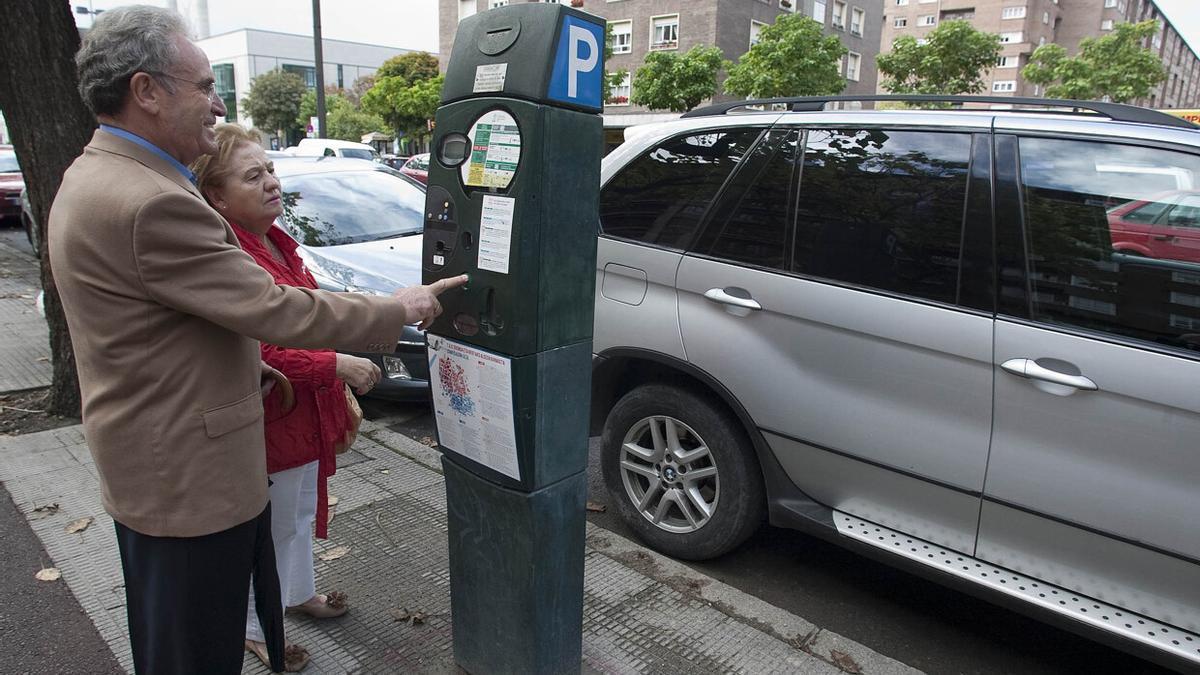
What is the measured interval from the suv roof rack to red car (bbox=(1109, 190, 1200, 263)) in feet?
0.78

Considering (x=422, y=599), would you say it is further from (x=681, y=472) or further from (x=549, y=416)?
(x=549, y=416)

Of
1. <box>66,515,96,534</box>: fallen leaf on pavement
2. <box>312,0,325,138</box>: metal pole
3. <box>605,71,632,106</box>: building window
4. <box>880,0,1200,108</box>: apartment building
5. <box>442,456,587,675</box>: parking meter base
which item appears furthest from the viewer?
<box>880,0,1200,108</box>: apartment building

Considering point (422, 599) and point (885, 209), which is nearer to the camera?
point (885, 209)

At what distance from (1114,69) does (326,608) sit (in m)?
40.8

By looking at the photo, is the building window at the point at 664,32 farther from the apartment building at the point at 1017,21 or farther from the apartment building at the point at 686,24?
the apartment building at the point at 1017,21

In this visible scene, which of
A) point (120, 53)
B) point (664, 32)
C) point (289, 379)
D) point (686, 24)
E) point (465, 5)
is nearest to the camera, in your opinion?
point (120, 53)

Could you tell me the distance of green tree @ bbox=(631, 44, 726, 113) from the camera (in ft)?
106

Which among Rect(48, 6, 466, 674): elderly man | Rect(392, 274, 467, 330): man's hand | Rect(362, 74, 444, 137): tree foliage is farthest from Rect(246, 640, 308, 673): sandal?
Rect(362, 74, 444, 137): tree foliage

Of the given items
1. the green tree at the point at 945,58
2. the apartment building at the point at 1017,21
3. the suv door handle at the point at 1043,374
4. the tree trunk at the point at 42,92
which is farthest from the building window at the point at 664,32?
the suv door handle at the point at 1043,374

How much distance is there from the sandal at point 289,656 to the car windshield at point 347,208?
135 inches

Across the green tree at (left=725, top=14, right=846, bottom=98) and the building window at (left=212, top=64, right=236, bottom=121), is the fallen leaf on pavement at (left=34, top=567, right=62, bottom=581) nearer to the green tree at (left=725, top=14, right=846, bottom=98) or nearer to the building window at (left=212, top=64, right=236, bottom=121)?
the green tree at (left=725, top=14, right=846, bottom=98)

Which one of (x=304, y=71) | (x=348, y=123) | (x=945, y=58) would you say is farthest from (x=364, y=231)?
(x=304, y=71)

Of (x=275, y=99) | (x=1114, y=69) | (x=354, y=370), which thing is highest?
(x=1114, y=69)

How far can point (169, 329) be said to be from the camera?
160 centimetres
